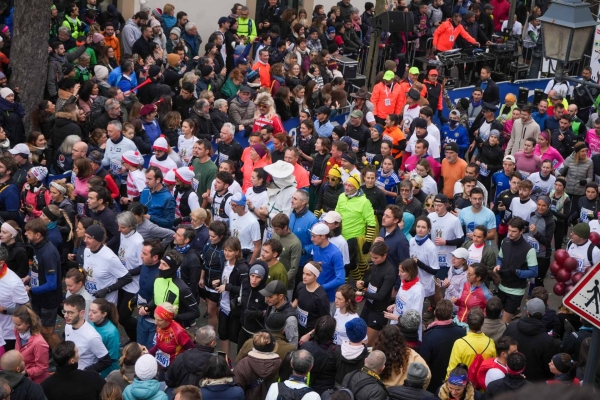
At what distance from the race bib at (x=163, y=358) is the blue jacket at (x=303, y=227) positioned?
2.42 meters

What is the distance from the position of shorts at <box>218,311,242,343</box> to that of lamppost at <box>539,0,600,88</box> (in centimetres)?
383

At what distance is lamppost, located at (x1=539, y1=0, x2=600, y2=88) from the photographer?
792 cm

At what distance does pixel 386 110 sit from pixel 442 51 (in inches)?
255

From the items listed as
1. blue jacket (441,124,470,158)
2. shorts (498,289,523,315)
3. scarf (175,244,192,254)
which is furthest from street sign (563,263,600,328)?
blue jacket (441,124,470,158)

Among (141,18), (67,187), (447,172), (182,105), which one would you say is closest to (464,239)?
(447,172)

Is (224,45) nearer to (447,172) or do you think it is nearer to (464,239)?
(447,172)

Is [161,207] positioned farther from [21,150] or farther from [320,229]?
[320,229]

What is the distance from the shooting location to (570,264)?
10141mm

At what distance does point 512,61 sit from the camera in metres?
22.3

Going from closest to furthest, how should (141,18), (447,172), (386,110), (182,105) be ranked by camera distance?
(447,172)
(182,105)
(386,110)
(141,18)

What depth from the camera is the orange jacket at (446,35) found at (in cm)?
2132

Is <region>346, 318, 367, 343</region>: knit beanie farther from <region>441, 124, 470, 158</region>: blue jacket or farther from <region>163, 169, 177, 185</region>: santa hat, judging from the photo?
<region>441, 124, 470, 158</region>: blue jacket

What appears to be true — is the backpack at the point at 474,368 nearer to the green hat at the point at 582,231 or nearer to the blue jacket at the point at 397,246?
the blue jacket at the point at 397,246

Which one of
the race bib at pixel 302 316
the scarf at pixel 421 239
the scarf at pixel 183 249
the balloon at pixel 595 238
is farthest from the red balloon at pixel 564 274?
the scarf at pixel 183 249
